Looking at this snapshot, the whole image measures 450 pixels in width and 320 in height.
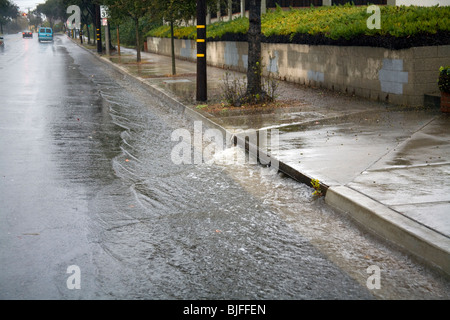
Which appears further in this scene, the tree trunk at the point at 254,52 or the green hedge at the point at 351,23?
the tree trunk at the point at 254,52

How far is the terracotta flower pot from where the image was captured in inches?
480

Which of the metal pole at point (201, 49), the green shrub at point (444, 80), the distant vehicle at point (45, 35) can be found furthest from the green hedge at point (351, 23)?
the distant vehicle at point (45, 35)

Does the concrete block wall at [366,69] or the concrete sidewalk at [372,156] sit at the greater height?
the concrete block wall at [366,69]

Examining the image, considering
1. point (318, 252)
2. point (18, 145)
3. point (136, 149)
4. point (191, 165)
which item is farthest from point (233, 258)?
point (18, 145)

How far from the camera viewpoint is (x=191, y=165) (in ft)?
29.0

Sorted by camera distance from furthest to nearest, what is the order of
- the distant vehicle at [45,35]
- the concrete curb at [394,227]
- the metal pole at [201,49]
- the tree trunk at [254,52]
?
the distant vehicle at [45,35]
the metal pole at [201,49]
the tree trunk at [254,52]
the concrete curb at [394,227]

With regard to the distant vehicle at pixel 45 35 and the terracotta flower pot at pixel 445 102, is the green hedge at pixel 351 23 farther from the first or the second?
the distant vehicle at pixel 45 35

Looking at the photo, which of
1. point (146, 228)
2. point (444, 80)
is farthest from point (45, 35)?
point (146, 228)

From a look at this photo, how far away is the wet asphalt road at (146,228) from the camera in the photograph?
4578mm

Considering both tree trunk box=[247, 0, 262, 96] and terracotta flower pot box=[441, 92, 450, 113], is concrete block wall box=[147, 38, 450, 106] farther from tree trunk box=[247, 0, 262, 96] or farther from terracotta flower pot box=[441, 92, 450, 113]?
tree trunk box=[247, 0, 262, 96]

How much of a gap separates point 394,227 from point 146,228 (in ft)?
8.06

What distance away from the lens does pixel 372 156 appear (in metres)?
8.48

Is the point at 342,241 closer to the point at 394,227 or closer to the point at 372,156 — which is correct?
the point at 394,227

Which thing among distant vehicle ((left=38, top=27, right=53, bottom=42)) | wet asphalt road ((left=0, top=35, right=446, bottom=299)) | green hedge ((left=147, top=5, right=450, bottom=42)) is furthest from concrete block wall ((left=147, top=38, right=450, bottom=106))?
distant vehicle ((left=38, top=27, right=53, bottom=42))
